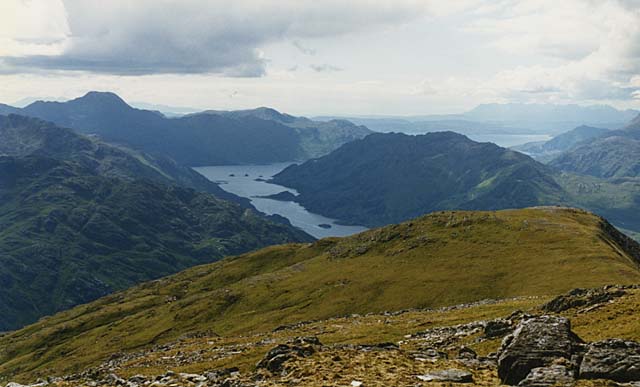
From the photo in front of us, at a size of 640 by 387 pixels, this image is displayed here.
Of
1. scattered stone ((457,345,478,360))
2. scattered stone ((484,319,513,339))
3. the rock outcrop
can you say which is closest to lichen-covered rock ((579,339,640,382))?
the rock outcrop

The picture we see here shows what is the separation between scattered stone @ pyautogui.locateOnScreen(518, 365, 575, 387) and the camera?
24.0 metres

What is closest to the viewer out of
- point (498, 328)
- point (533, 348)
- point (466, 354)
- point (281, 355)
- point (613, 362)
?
point (613, 362)

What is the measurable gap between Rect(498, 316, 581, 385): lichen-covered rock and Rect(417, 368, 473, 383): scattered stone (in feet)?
6.16

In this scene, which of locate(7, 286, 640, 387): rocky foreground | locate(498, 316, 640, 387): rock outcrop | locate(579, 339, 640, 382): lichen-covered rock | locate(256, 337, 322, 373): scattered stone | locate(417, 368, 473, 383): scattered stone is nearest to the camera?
locate(579, 339, 640, 382): lichen-covered rock

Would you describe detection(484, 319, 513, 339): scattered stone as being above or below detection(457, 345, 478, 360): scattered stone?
below

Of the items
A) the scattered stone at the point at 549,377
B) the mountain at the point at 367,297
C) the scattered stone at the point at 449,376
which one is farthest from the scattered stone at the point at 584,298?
the scattered stone at the point at 549,377

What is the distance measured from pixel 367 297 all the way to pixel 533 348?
8756cm

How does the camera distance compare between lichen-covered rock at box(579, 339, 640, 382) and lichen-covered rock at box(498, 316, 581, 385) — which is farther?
lichen-covered rock at box(498, 316, 581, 385)

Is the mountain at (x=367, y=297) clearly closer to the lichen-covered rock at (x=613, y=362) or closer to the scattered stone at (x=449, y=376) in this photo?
the scattered stone at (x=449, y=376)

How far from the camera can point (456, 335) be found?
51.8m

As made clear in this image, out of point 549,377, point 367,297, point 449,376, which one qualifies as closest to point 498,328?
point 449,376

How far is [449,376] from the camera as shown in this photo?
2884 cm

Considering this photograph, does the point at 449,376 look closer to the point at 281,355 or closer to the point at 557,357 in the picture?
the point at 557,357

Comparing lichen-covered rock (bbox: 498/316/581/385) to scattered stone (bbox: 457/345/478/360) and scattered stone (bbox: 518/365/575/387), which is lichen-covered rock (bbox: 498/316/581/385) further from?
scattered stone (bbox: 457/345/478/360)
